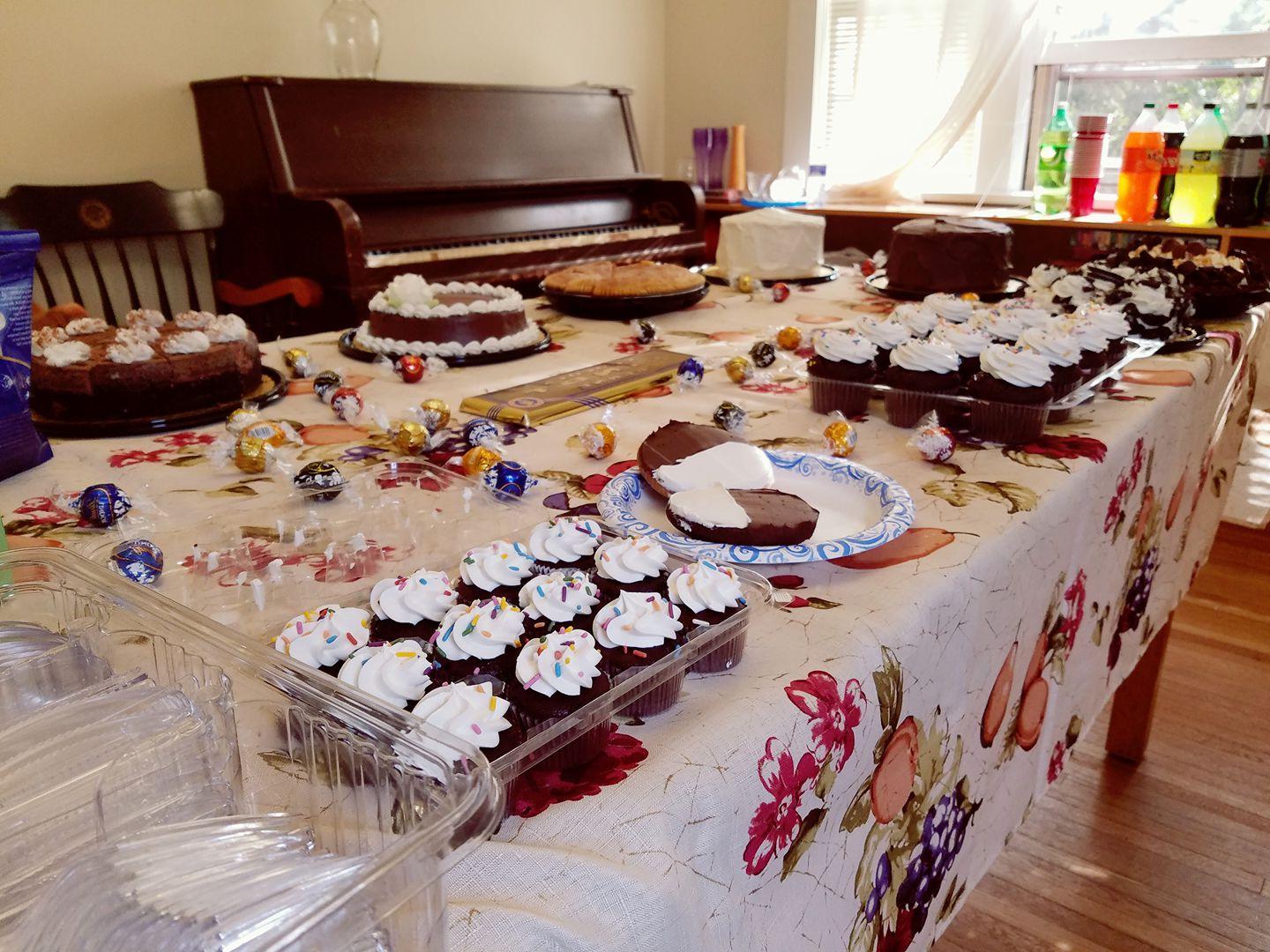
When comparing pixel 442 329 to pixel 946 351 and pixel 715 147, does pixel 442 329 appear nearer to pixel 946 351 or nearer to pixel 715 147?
pixel 946 351

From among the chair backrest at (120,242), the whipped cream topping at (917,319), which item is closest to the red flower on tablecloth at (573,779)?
the whipped cream topping at (917,319)

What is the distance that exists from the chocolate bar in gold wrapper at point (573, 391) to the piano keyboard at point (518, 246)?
141cm

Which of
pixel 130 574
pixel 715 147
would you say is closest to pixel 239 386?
pixel 130 574

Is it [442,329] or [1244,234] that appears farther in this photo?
[1244,234]

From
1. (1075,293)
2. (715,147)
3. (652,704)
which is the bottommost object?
(652,704)

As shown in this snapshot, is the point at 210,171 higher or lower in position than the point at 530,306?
higher

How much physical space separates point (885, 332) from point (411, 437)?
593 millimetres

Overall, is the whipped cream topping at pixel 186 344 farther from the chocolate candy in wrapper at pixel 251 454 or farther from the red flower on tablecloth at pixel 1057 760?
the red flower on tablecloth at pixel 1057 760

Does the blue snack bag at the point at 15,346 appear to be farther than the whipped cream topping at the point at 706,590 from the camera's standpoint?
Yes

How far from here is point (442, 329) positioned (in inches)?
53.9

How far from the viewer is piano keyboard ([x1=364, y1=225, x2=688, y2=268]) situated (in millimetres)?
2584

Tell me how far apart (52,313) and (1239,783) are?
227 cm

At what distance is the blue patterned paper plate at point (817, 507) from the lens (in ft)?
2.34

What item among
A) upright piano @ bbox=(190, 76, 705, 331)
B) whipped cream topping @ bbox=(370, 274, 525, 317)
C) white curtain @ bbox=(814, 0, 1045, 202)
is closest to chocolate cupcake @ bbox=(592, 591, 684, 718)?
whipped cream topping @ bbox=(370, 274, 525, 317)
